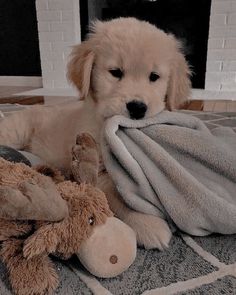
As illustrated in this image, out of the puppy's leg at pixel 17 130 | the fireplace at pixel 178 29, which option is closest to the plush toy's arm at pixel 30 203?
the puppy's leg at pixel 17 130

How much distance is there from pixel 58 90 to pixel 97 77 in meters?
2.64

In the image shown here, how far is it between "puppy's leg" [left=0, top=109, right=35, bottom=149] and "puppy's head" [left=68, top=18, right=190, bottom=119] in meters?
0.33

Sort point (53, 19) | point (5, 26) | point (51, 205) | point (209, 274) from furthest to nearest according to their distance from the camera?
point (5, 26)
point (53, 19)
point (209, 274)
point (51, 205)

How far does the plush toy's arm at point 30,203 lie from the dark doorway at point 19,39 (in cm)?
349

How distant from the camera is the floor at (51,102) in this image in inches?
96.8

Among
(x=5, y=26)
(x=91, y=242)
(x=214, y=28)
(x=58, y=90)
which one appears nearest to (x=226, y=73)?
(x=214, y=28)

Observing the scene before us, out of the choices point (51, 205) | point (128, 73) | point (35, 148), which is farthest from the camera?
point (35, 148)

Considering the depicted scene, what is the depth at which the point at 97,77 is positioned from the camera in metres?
0.93

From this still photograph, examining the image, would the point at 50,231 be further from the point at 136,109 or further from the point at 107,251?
the point at 136,109

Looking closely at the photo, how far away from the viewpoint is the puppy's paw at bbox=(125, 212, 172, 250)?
2.25 feet

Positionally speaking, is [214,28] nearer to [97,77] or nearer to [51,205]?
[97,77]

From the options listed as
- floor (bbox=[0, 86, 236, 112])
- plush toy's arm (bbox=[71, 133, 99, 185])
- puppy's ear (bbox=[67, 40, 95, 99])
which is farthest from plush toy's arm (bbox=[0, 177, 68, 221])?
floor (bbox=[0, 86, 236, 112])

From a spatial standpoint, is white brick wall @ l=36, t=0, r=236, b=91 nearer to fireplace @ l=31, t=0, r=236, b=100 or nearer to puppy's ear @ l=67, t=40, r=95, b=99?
fireplace @ l=31, t=0, r=236, b=100

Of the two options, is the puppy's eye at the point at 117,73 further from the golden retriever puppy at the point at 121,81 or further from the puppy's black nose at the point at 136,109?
the puppy's black nose at the point at 136,109
